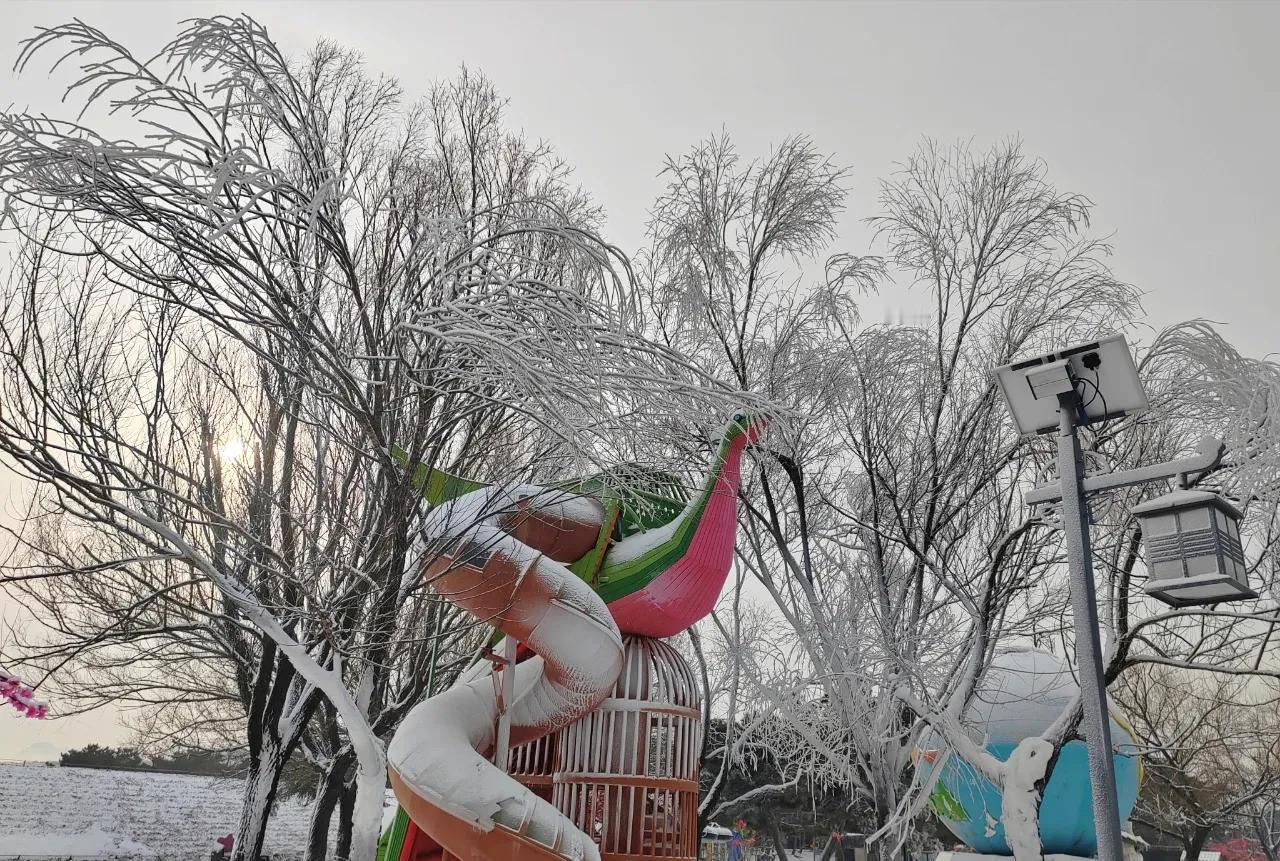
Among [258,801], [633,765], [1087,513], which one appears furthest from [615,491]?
[258,801]

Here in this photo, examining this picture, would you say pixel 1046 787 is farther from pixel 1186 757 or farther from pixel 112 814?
pixel 112 814

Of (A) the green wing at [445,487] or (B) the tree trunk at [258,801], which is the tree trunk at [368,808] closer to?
(B) the tree trunk at [258,801]

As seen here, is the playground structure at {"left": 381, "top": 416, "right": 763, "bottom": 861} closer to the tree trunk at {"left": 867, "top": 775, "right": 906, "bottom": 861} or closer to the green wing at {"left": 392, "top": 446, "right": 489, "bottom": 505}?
the green wing at {"left": 392, "top": 446, "right": 489, "bottom": 505}

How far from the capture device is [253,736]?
33.3ft

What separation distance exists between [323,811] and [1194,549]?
11.9m

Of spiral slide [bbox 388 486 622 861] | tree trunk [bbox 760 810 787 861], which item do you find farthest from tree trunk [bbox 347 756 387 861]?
tree trunk [bbox 760 810 787 861]

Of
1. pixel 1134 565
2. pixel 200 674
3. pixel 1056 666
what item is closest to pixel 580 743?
pixel 1134 565

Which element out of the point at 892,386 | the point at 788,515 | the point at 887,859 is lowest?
the point at 887,859

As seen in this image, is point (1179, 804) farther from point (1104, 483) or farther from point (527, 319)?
point (527, 319)

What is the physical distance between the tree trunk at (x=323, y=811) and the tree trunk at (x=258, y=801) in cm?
238

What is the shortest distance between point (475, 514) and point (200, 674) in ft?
50.5

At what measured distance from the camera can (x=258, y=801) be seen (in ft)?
32.0

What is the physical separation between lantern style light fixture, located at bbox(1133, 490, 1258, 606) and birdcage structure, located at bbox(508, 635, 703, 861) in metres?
4.26

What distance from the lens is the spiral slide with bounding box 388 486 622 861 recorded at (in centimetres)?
627
